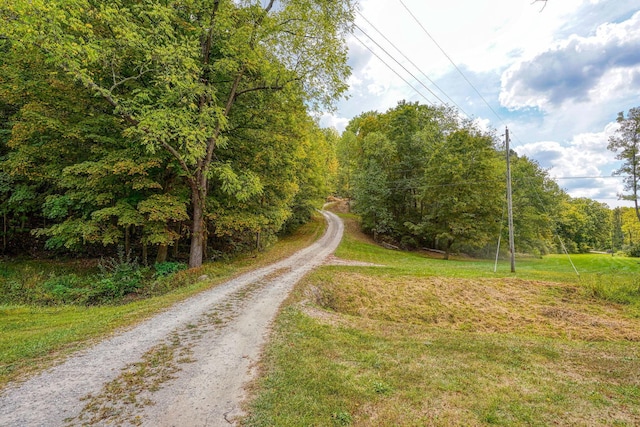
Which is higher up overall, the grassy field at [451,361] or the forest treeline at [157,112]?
the forest treeline at [157,112]

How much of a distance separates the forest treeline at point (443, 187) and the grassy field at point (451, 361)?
10.5 metres

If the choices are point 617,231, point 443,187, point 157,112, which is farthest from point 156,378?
point 617,231

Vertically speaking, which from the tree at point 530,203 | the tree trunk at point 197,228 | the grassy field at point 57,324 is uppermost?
the tree at point 530,203

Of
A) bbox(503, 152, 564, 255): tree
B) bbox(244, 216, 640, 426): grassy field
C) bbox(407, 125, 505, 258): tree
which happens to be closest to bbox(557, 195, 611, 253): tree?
bbox(503, 152, 564, 255): tree

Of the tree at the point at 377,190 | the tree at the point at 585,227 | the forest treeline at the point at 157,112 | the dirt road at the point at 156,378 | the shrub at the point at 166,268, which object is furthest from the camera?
the tree at the point at 585,227

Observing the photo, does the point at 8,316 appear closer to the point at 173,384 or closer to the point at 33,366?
the point at 33,366

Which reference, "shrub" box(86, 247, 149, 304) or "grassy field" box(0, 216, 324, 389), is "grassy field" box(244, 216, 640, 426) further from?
"shrub" box(86, 247, 149, 304)

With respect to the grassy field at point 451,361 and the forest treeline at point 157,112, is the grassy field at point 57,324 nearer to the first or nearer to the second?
the forest treeline at point 157,112

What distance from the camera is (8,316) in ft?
23.8

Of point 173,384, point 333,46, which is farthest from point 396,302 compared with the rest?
point 333,46

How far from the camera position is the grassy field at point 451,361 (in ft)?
10.8

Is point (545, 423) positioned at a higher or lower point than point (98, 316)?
higher

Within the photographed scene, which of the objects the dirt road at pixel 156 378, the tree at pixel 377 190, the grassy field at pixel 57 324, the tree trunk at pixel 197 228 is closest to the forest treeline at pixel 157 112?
the tree trunk at pixel 197 228

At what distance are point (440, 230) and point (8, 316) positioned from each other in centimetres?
2549
